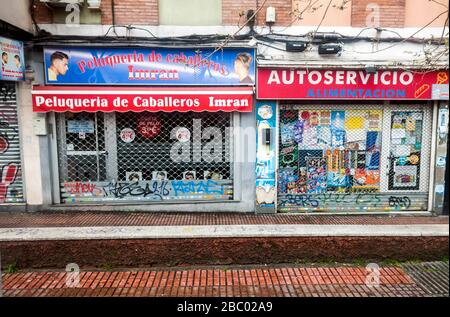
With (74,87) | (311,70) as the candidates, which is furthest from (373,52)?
(74,87)

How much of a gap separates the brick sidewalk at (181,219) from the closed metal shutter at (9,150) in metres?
0.51

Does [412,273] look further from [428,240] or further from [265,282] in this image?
[265,282]

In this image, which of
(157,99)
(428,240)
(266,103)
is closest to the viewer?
(428,240)

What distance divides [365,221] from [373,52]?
12.2ft

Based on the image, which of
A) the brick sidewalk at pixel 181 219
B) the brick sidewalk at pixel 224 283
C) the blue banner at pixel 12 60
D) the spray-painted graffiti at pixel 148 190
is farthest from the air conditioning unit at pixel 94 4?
the brick sidewalk at pixel 224 283

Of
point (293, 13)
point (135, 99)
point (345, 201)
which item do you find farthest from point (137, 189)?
point (293, 13)

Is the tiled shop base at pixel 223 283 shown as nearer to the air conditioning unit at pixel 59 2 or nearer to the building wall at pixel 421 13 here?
the air conditioning unit at pixel 59 2

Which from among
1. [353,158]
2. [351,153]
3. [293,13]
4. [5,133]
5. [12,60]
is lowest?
[353,158]

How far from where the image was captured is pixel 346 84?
24.9 ft

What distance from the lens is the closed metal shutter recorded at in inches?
297

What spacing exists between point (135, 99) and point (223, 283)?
421cm

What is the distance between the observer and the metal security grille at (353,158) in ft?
26.1

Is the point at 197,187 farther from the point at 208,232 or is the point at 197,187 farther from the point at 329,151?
the point at 329,151

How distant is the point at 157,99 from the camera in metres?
7.19
